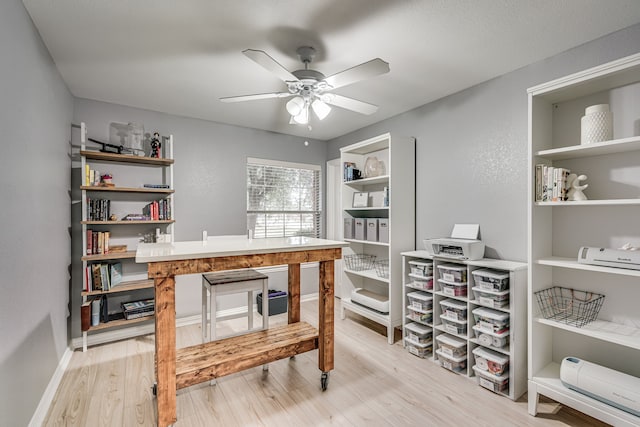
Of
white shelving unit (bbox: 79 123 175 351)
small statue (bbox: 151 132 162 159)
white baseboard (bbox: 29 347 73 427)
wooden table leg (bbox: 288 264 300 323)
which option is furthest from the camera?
small statue (bbox: 151 132 162 159)

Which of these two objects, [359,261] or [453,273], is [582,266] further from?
[359,261]

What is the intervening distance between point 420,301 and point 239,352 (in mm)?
1729

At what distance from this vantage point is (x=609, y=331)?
1.87 m

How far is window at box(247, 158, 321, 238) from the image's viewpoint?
429 centimetres

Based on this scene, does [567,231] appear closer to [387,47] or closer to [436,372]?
[436,372]

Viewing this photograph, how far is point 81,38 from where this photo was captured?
2092 mm

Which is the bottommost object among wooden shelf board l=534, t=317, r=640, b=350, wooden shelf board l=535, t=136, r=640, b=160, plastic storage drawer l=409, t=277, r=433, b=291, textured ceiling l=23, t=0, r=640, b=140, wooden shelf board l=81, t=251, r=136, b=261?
wooden shelf board l=534, t=317, r=640, b=350

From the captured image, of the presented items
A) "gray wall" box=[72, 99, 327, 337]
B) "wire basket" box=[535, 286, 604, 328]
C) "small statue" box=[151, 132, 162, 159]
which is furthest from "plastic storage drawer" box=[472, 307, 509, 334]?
"small statue" box=[151, 132, 162, 159]

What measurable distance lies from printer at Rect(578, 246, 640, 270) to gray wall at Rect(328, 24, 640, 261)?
0.62 metres

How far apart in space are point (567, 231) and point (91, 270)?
13.6 ft

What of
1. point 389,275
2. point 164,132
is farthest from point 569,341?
point 164,132

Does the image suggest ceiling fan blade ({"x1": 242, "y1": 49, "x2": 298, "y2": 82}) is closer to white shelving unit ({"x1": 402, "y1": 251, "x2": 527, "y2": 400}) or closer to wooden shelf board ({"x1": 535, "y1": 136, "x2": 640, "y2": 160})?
wooden shelf board ({"x1": 535, "y1": 136, "x2": 640, "y2": 160})

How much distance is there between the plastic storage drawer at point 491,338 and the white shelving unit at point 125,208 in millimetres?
3090

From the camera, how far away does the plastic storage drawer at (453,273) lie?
8.53 ft
